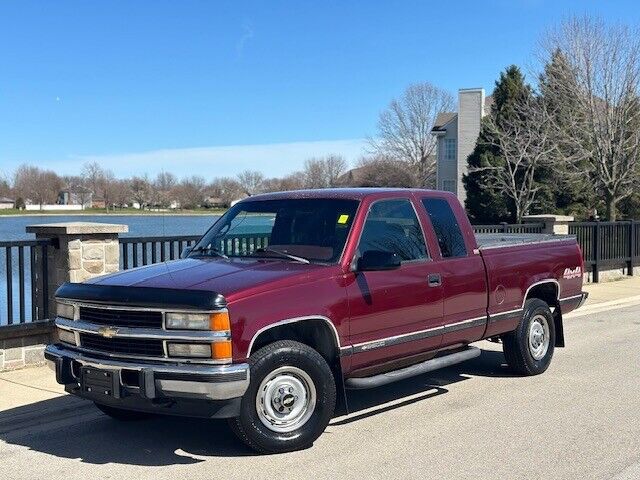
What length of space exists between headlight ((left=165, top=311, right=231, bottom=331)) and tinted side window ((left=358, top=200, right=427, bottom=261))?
1553 mm

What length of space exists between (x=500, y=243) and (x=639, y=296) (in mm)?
9389

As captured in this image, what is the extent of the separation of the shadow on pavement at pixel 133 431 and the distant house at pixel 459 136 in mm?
40216

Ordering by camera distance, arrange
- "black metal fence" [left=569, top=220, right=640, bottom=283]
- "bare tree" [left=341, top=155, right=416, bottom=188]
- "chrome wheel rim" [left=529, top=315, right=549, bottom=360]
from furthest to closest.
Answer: "bare tree" [left=341, top=155, right=416, bottom=188], "black metal fence" [left=569, top=220, right=640, bottom=283], "chrome wheel rim" [left=529, top=315, right=549, bottom=360]

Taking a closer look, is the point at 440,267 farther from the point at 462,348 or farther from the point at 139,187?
the point at 139,187

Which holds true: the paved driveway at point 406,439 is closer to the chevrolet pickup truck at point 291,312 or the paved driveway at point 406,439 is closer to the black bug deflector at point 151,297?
the chevrolet pickup truck at point 291,312

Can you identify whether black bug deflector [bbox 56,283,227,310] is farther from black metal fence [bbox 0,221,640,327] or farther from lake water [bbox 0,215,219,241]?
lake water [bbox 0,215,219,241]

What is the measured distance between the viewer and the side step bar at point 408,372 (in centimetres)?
588

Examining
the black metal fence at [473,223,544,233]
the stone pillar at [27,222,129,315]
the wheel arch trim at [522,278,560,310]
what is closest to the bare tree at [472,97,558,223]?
the black metal fence at [473,223,544,233]

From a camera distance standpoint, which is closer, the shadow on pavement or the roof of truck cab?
the shadow on pavement

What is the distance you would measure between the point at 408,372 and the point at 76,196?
9.65m

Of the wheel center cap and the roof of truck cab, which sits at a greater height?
the roof of truck cab

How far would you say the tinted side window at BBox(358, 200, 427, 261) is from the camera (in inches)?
248

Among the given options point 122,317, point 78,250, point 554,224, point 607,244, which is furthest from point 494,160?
point 122,317

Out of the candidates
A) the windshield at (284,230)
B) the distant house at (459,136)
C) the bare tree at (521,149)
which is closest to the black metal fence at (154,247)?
the windshield at (284,230)
